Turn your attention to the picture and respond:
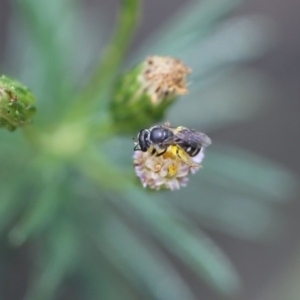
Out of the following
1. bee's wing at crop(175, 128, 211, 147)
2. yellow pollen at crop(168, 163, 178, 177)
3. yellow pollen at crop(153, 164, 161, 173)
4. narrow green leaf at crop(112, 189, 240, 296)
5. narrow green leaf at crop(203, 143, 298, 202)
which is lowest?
yellow pollen at crop(153, 164, 161, 173)

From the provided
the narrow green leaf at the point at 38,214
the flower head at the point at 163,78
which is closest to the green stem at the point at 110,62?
the flower head at the point at 163,78

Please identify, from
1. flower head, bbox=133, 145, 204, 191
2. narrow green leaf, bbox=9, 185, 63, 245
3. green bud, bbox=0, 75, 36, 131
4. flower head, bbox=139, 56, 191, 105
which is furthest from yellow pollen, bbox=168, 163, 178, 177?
narrow green leaf, bbox=9, 185, 63, 245

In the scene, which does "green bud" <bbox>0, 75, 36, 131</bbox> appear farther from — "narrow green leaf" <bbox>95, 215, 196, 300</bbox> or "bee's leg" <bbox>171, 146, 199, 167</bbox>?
"narrow green leaf" <bbox>95, 215, 196, 300</bbox>

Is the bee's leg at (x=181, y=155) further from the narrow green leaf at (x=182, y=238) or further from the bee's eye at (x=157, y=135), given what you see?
the narrow green leaf at (x=182, y=238)

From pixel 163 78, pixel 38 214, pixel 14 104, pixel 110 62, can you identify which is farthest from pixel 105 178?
pixel 14 104

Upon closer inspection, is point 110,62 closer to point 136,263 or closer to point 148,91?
point 148,91

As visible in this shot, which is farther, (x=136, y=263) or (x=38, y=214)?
(x=136, y=263)

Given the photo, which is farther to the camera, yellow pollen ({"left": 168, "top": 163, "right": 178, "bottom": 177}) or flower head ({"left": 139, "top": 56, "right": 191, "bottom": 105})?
flower head ({"left": 139, "top": 56, "right": 191, "bottom": 105})

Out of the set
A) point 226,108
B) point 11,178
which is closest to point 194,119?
point 226,108
